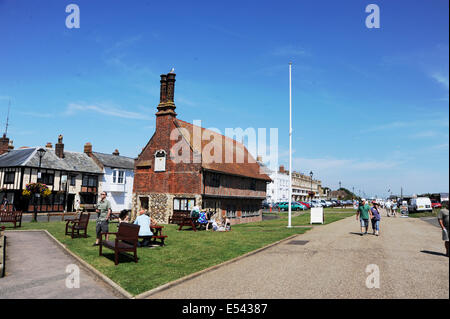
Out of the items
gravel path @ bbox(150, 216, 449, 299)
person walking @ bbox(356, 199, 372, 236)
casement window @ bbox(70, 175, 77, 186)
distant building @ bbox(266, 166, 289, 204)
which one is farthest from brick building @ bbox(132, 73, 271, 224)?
distant building @ bbox(266, 166, 289, 204)

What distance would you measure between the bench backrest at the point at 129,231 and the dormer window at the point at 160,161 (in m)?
18.9

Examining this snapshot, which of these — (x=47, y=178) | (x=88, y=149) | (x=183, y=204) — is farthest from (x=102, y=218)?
(x=88, y=149)

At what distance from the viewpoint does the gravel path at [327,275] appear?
670cm

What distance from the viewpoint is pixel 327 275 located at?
26.5ft

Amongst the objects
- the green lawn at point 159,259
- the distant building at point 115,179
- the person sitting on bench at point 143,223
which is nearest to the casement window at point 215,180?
the green lawn at point 159,259

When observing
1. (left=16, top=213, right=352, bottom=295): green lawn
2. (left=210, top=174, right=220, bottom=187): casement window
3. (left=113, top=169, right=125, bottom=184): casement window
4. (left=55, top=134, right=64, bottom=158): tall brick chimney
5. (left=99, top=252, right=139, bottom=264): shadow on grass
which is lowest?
(left=99, top=252, right=139, bottom=264): shadow on grass

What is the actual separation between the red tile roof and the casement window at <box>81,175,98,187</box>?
23850mm

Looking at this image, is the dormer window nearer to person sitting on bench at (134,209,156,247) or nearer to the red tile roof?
the red tile roof

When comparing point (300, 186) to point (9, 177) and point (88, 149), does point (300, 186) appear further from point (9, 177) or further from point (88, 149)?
point (9, 177)

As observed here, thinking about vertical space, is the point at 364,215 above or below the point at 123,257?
above

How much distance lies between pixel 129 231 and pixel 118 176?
147 feet

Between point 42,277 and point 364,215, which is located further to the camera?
point 364,215

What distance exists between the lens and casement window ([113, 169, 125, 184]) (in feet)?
171

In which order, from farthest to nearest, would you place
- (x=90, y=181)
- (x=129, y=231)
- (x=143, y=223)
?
(x=90, y=181), (x=143, y=223), (x=129, y=231)
